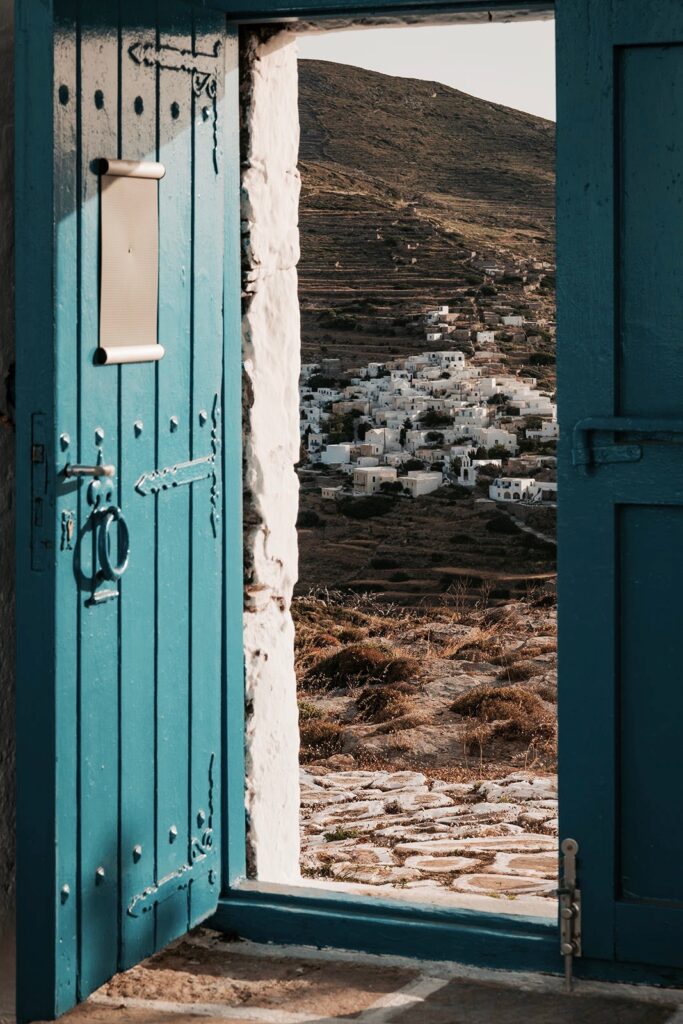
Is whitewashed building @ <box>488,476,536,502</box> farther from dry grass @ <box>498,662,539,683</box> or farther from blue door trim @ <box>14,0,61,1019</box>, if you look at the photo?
blue door trim @ <box>14,0,61,1019</box>

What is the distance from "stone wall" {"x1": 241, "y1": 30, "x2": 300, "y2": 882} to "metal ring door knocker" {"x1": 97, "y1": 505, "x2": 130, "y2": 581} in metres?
0.69

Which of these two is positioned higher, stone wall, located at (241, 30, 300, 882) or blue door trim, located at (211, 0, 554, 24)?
blue door trim, located at (211, 0, 554, 24)

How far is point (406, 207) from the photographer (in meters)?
23.5

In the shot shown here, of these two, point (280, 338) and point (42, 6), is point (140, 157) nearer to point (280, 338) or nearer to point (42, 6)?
point (42, 6)

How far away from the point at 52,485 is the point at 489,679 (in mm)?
12327

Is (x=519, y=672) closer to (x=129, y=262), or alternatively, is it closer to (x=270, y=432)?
(x=270, y=432)

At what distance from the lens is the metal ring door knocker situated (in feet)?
9.79

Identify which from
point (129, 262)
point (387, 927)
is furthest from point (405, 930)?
Answer: point (129, 262)

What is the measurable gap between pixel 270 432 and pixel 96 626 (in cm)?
95

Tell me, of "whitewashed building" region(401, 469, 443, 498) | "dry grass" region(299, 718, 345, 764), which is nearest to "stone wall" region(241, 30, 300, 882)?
"dry grass" region(299, 718, 345, 764)

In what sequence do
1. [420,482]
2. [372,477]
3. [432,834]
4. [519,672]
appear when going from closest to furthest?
[432,834] < [519,672] < [420,482] < [372,477]

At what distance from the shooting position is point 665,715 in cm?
317

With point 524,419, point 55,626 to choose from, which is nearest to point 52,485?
point 55,626

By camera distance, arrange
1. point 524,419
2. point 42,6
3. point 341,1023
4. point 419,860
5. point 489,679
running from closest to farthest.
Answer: point 42,6 < point 341,1023 < point 419,860 < point 489,679 < point 524,419
